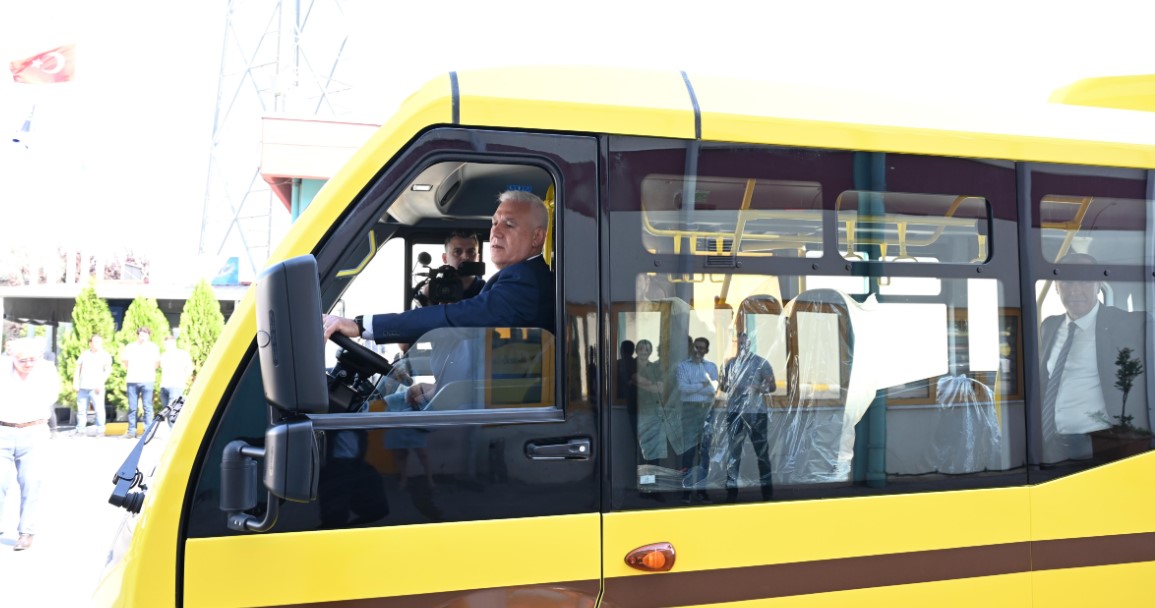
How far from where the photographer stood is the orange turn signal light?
2426mm

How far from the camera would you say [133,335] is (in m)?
18.2

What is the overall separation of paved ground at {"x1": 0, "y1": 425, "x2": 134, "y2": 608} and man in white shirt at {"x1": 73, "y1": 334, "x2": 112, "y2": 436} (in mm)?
2966

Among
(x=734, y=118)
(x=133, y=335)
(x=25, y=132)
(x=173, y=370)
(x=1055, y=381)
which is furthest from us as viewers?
(x=133, y=335)

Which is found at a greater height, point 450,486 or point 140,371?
point 450,486

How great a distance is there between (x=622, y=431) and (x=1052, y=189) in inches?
69.8

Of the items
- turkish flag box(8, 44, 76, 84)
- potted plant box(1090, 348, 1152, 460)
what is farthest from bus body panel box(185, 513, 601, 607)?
turkish flag box(8, 44, 76, 84)

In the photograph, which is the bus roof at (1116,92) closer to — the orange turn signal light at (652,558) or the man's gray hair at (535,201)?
the man's gray hair at (535,201)

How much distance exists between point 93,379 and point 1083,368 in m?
16.6

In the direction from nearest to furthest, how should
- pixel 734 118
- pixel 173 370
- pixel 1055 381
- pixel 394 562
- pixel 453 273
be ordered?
1. pixel 394 562
2. pixel 734 118
3. pixel 1055 381
4. pixel 453 273
5. pixel 173 370

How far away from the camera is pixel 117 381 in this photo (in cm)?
1703

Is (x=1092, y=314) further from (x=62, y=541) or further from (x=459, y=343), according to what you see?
(x=62, y=541)

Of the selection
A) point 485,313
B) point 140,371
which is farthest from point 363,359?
point 140,371

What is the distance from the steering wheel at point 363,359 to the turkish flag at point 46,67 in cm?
1337

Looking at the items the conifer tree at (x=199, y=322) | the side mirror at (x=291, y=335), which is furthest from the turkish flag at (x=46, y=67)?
the side mirror at (x=291, y=335)
